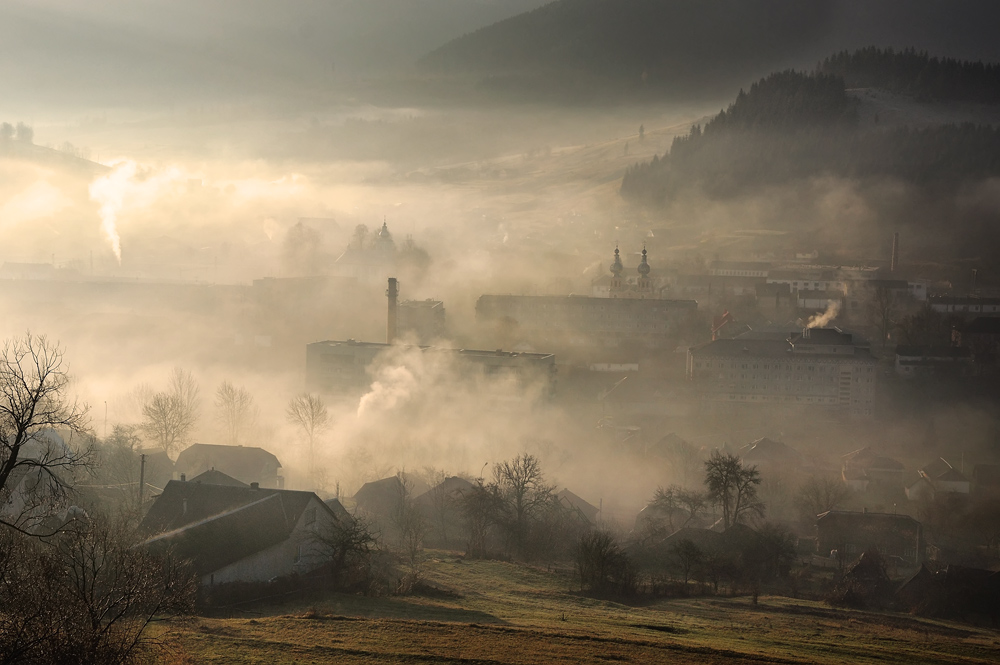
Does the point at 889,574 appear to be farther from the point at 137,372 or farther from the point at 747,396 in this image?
the point at 137,372

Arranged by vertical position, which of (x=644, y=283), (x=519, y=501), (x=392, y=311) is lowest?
(x=519, y=501)

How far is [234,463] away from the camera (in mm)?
26500

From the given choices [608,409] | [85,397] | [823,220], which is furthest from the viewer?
[823,220]

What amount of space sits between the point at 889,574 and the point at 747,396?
19248 mm

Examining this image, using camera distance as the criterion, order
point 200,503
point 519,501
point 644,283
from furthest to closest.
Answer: point 644,283
point 519,501
point 200,503

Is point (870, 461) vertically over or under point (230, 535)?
over

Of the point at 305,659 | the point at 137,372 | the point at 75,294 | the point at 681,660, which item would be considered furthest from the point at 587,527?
the point at 75,294

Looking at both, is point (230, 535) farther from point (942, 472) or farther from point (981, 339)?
point (981, 339)

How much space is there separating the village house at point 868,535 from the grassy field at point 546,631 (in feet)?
17.5

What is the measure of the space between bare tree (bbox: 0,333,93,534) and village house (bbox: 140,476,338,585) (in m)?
1.79

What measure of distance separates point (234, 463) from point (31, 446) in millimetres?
6756

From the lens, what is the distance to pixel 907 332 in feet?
153

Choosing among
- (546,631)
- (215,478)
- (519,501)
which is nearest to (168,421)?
(215,478)

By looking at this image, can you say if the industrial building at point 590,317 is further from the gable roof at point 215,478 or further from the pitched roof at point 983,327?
the gable roof at point 215,478
